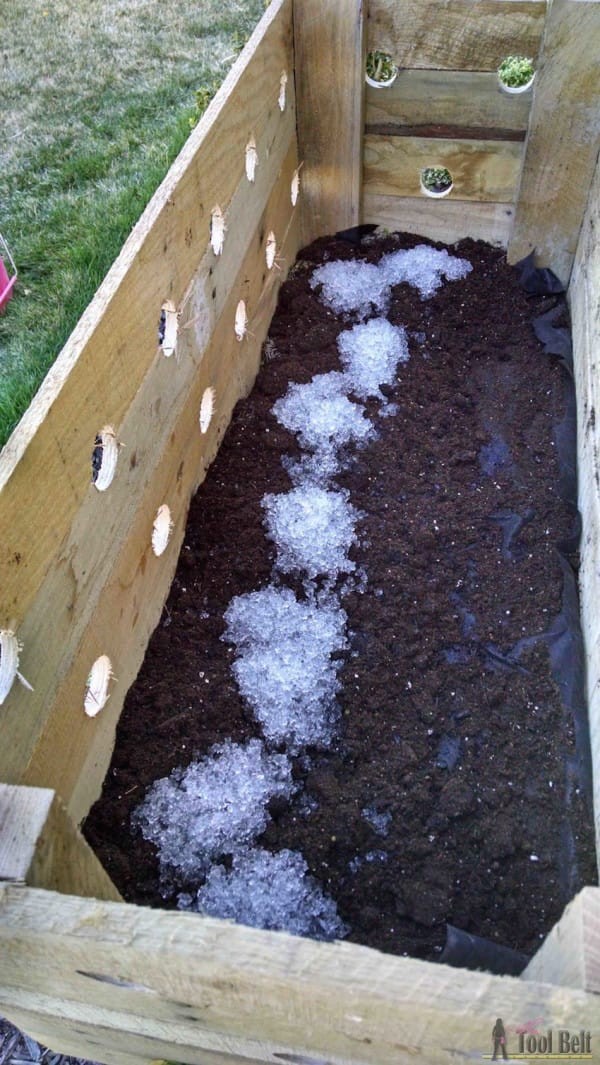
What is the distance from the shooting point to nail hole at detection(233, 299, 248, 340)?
107 inches

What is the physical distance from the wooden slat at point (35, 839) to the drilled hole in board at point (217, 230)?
5.49 ft

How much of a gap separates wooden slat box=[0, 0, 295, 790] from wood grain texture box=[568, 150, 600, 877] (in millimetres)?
1110

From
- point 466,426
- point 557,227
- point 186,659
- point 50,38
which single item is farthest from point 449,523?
point 50,38

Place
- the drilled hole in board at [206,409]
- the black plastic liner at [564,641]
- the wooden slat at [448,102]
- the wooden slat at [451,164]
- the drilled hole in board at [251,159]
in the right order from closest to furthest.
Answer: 1. the black plastic liner at [564,641]
2. the drilled hole in board at [206,409]
3. the drilled hole in board at [251,159]
4. the wooden slat at [448,102]
5. the wooden slat at [451,164]

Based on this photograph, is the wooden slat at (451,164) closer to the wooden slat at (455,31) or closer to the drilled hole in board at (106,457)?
the wooden slat at (455,31)

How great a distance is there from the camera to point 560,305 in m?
3.16

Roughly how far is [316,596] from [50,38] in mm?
3933

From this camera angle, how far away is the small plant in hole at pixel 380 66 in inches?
121

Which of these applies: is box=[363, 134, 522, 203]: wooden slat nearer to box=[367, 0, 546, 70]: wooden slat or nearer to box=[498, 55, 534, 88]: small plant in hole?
box=[367, 0, 546, 70]: wooden slat

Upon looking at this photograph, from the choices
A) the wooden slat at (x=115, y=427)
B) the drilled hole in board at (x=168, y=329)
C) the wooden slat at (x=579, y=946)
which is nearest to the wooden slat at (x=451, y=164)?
the wooden slat at (x=115, y=427)

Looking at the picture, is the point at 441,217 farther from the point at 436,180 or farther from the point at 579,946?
the point at 579,946

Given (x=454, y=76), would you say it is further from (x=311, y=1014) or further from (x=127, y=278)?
(x=311, y=1014)

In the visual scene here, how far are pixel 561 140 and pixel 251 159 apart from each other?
43.5 inches

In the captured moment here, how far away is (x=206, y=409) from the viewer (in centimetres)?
250
